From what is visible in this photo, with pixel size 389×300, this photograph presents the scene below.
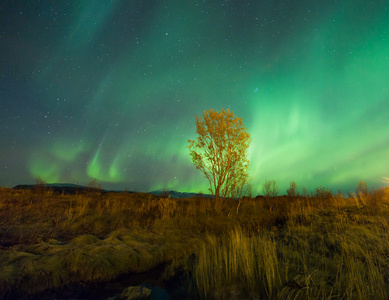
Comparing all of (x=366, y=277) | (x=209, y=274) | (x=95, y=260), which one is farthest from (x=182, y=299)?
(x=366, y=277)

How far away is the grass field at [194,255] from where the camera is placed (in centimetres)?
417

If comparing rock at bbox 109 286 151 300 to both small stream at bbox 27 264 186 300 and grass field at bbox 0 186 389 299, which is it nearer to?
small stream at bbox 27 264 186 300

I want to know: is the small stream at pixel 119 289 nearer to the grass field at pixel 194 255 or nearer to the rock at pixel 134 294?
the grass field at pixel 194 255

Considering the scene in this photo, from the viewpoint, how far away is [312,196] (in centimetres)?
2573

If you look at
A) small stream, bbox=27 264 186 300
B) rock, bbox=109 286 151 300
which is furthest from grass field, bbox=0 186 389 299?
rock, bbox=109 286 151 300

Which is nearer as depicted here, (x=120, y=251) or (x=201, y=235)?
(x=120, y=251)

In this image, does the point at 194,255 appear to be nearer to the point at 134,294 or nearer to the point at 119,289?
the point at 119,289

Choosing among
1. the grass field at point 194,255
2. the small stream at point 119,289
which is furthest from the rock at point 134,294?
the grass field at point 194,255

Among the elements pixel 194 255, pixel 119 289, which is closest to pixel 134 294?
pixel 119 289

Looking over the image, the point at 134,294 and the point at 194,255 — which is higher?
the point at 194,255

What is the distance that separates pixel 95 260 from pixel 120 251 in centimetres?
106

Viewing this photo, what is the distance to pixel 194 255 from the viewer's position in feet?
25.1

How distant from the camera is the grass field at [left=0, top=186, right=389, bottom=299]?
4172 millimetres

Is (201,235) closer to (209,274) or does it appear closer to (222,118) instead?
(209,274)
